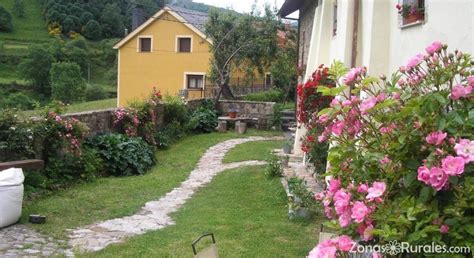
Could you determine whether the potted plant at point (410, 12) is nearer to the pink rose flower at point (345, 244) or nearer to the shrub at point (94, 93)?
the pink rose flower at point (345, 244)

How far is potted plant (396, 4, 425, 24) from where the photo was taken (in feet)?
17.9

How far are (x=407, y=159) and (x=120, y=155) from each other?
8.78 metres

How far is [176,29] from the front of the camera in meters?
30.5

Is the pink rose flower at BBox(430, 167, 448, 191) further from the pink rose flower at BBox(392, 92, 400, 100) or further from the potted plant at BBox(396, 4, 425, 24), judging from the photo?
the potted plant at BBox(396, 4, 425, 24)

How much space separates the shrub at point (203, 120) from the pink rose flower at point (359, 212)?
15.2 m

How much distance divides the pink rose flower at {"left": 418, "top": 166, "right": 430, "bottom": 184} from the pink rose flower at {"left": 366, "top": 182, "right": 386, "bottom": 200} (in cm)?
20

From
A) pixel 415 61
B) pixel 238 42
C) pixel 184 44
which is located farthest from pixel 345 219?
pixel 184 44

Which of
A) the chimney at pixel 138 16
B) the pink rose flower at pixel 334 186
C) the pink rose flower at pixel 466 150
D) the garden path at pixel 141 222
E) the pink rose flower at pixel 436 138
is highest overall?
the chimney at pixel 138 16

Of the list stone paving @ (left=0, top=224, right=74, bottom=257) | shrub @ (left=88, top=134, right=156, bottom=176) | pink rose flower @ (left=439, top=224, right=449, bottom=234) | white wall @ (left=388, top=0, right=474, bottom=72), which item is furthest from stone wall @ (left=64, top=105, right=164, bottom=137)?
Answer: pink rose flower @ (left=439, top=224, right=449, bottom=234)

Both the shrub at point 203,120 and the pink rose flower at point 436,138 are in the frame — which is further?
the shrub at point 203,120

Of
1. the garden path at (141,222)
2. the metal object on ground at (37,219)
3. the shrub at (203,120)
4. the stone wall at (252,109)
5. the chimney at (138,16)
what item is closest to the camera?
Answer: the garden path at (141,222)

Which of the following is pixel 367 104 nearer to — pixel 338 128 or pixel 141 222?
pixel 338 128

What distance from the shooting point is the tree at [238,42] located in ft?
73.3

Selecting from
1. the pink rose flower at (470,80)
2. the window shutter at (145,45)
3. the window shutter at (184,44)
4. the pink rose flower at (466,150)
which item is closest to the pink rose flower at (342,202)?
the pink rose flower at (466,150)
